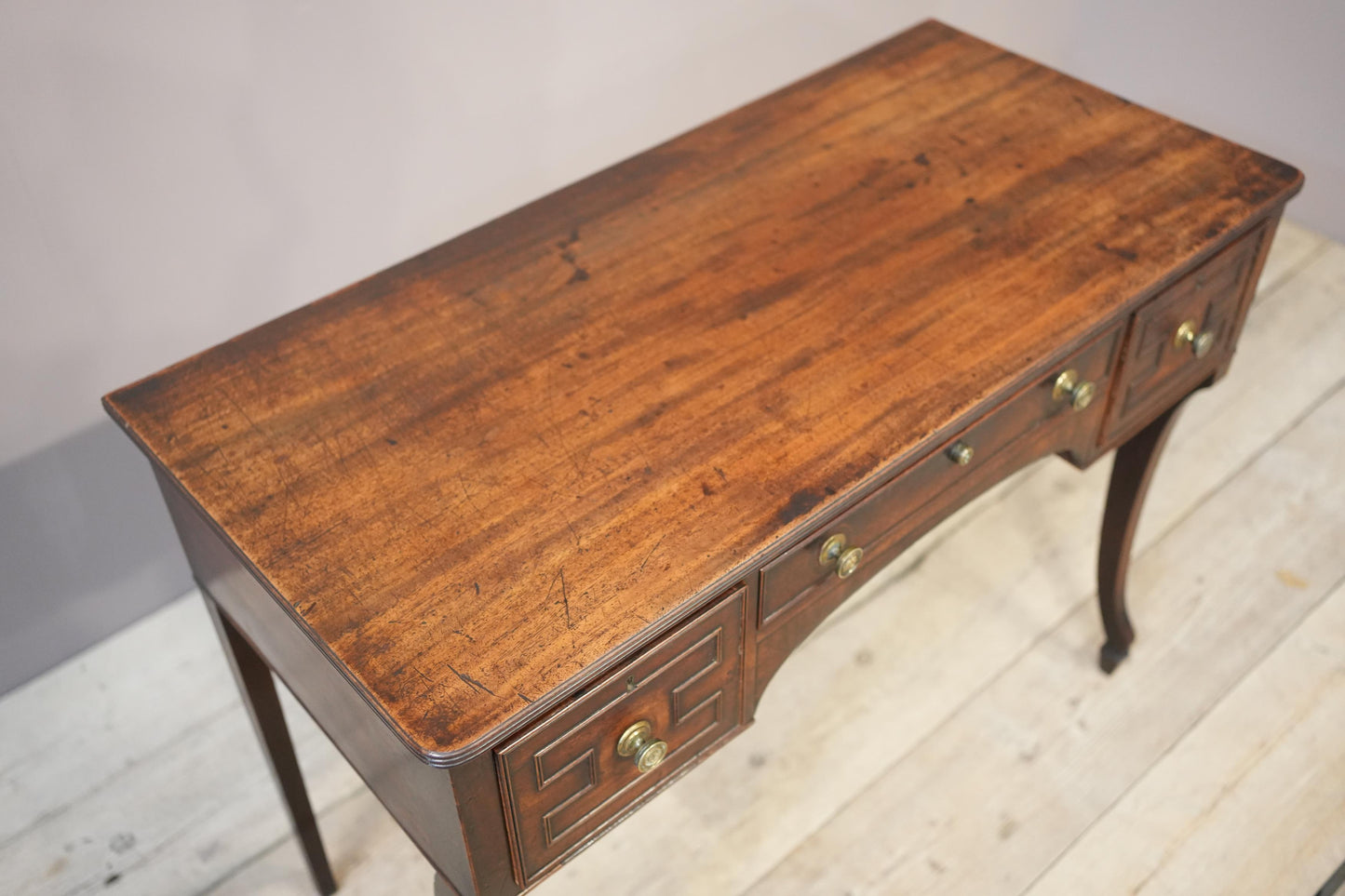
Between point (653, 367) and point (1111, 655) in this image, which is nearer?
point (653, 367)

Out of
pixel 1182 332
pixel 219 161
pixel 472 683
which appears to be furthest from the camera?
pixel 219 161

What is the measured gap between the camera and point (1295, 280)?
2.68 m

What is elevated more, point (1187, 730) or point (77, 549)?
point (77, 549)

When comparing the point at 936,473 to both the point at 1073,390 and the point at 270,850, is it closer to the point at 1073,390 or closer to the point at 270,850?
the point at 1073,390

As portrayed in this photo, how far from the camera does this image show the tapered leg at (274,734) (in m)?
1.45

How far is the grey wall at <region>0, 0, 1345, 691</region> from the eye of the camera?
1.60 m

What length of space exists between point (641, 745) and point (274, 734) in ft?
1.83

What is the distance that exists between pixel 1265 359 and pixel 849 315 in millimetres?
1462

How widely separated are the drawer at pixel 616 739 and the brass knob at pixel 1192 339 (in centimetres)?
68

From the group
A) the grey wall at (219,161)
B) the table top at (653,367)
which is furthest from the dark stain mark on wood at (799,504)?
the grey wall at (219,161)

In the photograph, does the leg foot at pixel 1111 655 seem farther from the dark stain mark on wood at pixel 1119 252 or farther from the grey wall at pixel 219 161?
the grey wall at pixel 219 161

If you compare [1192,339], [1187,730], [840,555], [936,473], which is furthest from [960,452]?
[1187,730]

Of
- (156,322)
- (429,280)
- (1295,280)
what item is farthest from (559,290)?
(1295,280)

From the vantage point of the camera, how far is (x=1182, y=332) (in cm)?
154
